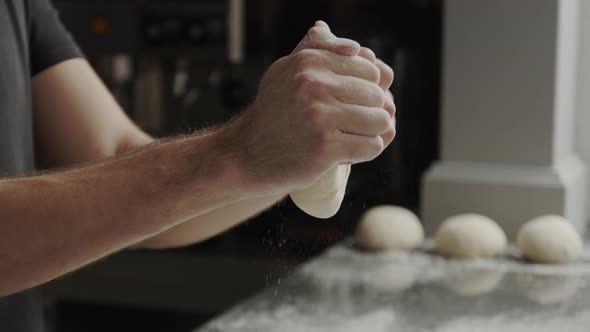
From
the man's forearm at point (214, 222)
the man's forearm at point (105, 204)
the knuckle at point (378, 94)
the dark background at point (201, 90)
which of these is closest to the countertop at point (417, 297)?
the man's forearm at point (214, 222)

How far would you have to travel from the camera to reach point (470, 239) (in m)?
1.41

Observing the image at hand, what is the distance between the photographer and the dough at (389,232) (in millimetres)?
1464

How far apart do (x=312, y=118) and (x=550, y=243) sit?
2.85ft

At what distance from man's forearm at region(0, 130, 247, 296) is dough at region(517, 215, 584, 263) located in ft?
2.71

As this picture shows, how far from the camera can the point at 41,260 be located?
702 mm

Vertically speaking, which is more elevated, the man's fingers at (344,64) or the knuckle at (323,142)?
the man's fingers at (344,64)

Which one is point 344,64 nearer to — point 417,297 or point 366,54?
point 366,54

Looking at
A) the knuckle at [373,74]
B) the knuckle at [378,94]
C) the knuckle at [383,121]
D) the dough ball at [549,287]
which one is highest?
the knuckle at [373,74]

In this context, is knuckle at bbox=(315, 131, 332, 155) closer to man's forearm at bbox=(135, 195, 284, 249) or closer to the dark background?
man's forearm at bbox=(135, 195, 284, 249)

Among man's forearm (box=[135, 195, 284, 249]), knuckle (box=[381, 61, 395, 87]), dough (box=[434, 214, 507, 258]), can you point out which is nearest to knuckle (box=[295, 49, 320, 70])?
knuckle (box=[381, 61, 395, 87])

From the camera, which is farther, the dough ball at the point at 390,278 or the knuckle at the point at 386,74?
the dough ball at the point at 390,278

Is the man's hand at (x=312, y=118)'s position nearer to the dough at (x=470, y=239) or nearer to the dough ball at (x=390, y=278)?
the dough ball at (x=390, y=278)

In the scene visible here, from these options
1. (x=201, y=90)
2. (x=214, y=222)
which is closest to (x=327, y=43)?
(x=214, y=222)

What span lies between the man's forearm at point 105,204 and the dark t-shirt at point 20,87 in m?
0.33
